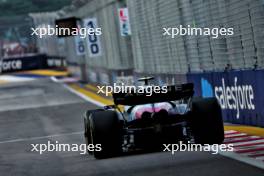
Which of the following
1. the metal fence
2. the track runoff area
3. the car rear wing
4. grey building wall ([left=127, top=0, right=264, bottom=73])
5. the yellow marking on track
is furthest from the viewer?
the yellow marking on track

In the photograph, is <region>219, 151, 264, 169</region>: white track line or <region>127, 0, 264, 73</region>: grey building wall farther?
<region>127, 0, 264, 73</region>: grey building wall

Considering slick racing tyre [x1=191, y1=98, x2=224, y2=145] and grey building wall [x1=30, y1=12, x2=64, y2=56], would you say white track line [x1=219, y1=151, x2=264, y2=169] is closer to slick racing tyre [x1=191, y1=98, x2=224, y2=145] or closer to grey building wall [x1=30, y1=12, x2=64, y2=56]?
slick racing tyre [x1=191, y1=98, x2=224, y2=145]

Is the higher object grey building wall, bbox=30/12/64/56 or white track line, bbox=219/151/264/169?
grey building wall, bbox=30/12/64/56

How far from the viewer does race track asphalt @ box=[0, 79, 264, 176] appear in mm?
11727

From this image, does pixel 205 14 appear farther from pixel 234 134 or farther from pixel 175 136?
pixel 175 136

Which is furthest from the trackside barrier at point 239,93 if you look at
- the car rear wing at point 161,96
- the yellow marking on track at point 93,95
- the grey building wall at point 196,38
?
the yellow marking on track at point 93,95

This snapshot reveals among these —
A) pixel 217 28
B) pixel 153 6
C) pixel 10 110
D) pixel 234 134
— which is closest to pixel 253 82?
pixel 234 134

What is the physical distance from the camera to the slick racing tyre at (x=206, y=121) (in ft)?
47.2

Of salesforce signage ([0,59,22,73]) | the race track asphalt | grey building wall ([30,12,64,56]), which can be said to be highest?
grey building wall ([30,12,64,56])

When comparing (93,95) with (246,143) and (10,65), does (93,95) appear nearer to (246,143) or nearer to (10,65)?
(246,143)

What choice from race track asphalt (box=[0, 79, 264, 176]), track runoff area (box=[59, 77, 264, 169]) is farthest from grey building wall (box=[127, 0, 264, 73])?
race track asphalt (box=[0, 79, 264, 176])

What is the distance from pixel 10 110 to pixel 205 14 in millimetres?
17219

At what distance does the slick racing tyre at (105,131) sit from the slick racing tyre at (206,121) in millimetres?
1252

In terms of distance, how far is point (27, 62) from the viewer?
243ft
